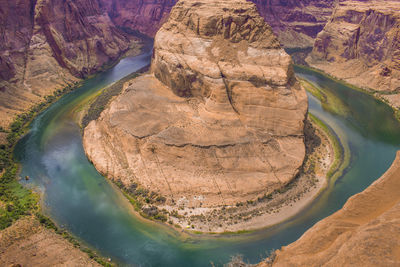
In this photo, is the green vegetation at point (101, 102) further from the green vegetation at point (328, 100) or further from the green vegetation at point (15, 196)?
the green vegetation at point (328, 100)

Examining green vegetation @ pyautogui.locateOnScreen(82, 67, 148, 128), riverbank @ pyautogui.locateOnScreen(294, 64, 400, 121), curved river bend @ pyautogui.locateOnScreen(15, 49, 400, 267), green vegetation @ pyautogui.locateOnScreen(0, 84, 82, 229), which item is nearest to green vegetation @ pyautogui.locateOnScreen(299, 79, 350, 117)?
curved river bend @ pyautogui.locateOnScreen(15, 49, 400, 267)

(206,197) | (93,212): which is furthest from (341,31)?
(93,212)

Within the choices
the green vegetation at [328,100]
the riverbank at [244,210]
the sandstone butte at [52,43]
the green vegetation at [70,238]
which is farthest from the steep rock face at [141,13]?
the green vegetation at [70,238]

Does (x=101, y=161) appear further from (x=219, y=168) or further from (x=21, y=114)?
(x=21, y=114)

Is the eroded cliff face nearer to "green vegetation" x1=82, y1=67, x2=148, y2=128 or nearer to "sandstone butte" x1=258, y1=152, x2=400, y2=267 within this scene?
"green vegetation" x1=82, y1=67, x2=148, y2=128

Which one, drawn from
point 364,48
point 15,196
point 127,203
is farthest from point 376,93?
point 15,196

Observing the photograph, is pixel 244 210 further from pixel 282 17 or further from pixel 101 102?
pixel 282 17
